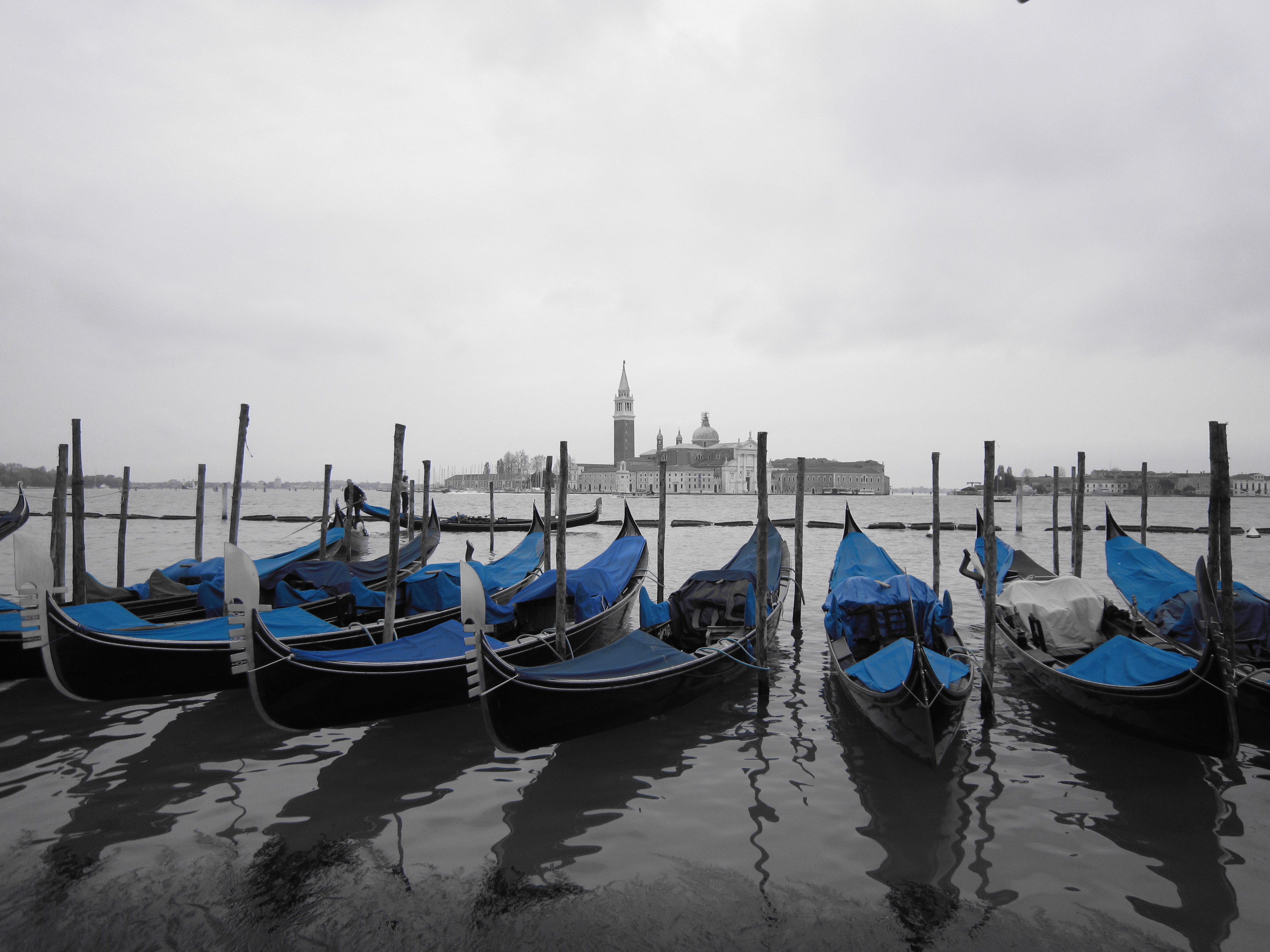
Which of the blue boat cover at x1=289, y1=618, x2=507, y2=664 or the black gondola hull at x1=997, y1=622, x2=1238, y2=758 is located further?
the blue boat cover at x1=289, y1=618, x2=507, y2=664

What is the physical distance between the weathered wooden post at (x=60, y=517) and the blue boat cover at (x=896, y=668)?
6.00m

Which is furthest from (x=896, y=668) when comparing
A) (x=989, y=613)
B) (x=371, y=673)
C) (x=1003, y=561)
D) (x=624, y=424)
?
(x=624, y=424)

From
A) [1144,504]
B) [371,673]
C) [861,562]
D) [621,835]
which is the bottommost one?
[621,835]

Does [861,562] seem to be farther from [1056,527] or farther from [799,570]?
[1056,527]

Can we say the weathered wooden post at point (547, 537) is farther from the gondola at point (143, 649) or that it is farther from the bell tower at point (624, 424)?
the bell tower at point (624, 424)

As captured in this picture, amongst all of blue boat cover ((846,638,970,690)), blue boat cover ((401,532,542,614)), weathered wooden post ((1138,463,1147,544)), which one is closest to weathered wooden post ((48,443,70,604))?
blue boat cover ((401,532,542,614))

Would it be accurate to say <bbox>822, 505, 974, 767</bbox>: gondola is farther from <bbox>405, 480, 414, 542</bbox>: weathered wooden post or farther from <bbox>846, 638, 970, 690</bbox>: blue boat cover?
<bbox>405, 480, 414, 542</bbox>: weathered wooden post

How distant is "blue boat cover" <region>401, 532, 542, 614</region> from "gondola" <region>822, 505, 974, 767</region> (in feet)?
9.37

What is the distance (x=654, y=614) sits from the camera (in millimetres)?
6246

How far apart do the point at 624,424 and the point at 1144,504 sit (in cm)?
8079

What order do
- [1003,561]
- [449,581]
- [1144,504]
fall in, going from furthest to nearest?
1. [1144,504]
2. [1003,561]
3. [449,581]

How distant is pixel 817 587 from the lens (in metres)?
11.1

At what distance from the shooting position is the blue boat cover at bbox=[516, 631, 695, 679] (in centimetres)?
404

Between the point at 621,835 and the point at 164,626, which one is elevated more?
the point at 164,626
